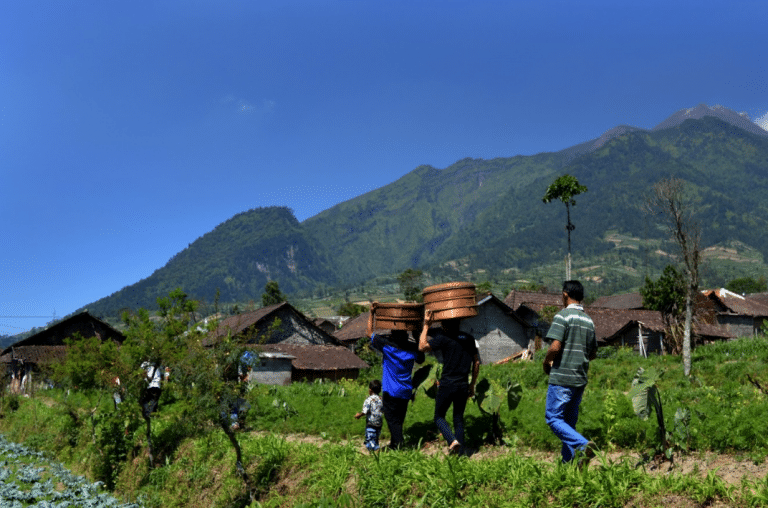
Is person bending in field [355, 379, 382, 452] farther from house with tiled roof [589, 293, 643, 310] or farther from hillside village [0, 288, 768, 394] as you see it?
house with tiled roof [589, 293, 643, 310]

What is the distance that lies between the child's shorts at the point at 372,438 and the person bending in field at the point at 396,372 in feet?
1.51

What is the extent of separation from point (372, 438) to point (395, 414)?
0.98 meters

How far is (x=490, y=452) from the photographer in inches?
Answer: 320

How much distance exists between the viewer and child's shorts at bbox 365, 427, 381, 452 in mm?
8453

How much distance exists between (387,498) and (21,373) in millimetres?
47815

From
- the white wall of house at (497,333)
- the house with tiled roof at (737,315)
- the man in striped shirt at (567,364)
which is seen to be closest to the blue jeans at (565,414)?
the man in striped shirt at (567,364)

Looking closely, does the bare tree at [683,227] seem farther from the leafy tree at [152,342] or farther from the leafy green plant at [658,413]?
the leafy tree at [152,342]

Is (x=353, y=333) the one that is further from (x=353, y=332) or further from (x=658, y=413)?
(x=658, y=413)

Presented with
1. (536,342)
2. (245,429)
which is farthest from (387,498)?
(536,342)

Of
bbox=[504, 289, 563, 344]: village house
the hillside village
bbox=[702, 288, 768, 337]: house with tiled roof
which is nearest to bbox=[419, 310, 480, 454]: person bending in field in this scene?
the hillside village

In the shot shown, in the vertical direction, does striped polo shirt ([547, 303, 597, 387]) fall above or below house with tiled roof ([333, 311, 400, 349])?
above

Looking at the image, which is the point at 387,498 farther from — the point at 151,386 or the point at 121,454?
the point at 121,454

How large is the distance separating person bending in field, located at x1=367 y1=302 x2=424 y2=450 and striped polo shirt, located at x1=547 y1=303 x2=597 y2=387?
7.20ft

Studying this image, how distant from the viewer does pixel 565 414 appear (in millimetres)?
6375
